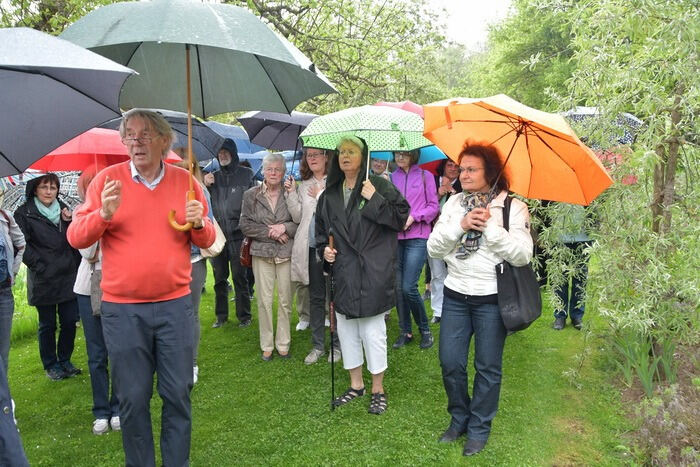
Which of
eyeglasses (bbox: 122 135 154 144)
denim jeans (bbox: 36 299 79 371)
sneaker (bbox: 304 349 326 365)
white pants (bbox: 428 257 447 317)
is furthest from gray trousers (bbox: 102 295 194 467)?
white pants (bbox: 428 257 447 317)

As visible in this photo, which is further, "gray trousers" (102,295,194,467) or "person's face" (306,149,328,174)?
"person's face" (306,149,328,174)

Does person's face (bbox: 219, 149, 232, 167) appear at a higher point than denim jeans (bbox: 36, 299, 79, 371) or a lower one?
higher

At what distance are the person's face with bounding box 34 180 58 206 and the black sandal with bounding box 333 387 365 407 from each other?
3145 mm

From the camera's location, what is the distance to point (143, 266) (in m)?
2.74

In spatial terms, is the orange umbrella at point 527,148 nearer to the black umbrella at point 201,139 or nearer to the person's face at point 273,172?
the person's face at point 273,172

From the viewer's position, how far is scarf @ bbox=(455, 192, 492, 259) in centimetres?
330

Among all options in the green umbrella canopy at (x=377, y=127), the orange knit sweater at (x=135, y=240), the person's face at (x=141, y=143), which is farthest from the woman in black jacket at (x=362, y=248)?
the person's face at (x=141, y=143)

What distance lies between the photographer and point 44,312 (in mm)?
4871

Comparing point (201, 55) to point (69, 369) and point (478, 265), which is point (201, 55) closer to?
point (478, 265)

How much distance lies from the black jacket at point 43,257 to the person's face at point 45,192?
5 cm

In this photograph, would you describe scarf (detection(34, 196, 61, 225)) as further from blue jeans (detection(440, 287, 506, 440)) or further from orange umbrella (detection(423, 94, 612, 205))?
blue jeans (detection(440, 287, 506, 440))

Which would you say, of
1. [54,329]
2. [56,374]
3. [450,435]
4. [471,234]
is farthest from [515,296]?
[56,374]

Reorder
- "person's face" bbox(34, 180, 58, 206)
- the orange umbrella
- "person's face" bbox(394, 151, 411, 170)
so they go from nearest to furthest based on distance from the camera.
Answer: the orange umbrella
"person's face" bbox(34, 180, 58, 206)
"person's face" bbox(394, 151, 411, 170)

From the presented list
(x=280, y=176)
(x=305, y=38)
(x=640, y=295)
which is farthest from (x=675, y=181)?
(x=305, y=38)
